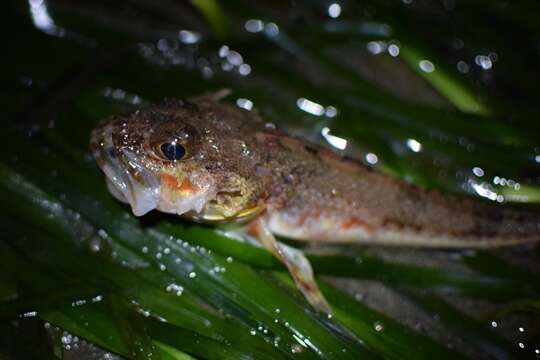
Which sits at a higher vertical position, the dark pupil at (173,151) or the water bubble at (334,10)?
the water bubble at (334,10)

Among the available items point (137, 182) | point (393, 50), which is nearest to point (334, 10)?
point (393, 50)

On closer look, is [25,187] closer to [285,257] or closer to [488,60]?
[285,257]

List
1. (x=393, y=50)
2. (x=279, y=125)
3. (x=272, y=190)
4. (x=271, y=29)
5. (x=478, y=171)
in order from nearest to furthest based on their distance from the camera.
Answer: (x=272, y=190) < (x=478, y=171) < (x=279, y=125) < (x=271, y=29) < (x=393, y=50)

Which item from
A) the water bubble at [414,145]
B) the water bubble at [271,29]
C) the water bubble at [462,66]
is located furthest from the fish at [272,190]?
the water bubble at [462,66]

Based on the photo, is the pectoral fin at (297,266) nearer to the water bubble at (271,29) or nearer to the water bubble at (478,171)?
the water bubble at (478,171)

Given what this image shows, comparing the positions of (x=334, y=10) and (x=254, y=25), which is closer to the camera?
(x=254, y=25)

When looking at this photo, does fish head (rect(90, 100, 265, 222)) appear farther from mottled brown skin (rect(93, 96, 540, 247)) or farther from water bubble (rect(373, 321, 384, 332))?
water bubble (rect(373, 321, 384, 332))

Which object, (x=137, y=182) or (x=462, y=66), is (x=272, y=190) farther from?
(x=462, y=66)
